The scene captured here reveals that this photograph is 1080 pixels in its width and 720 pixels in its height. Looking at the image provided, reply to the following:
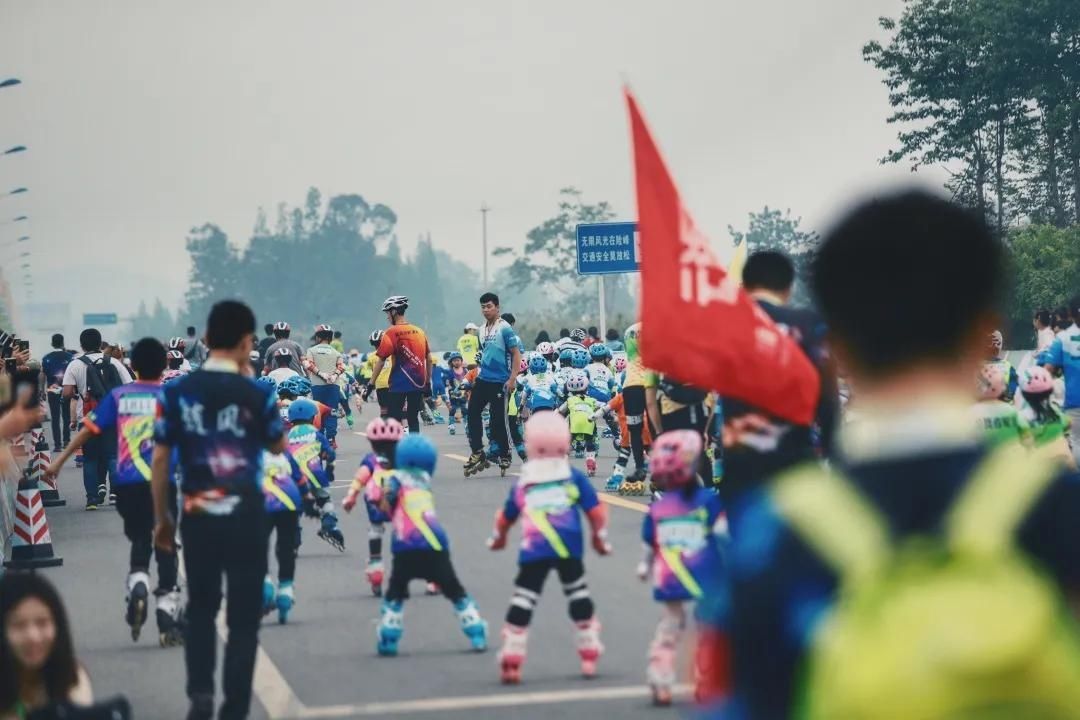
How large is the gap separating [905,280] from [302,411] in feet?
39.4

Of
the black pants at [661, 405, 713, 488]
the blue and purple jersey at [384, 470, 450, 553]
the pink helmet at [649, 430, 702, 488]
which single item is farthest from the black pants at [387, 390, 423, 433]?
the pink helmet at [649, 430, 702, 488]

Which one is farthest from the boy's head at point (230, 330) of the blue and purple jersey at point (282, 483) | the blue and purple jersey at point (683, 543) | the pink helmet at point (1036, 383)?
the pink helmet at point (1036, 383)

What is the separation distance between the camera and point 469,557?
50.7 feet

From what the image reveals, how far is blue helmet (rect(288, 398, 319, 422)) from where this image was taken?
14469mm

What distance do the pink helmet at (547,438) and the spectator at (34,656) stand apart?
3546 mm

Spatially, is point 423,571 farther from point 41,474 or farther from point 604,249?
point 604,249

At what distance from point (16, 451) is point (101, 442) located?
12.0ft

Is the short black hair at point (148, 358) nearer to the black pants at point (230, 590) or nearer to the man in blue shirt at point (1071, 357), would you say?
the black pants at point (230, 590)

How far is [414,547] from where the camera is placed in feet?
34.6

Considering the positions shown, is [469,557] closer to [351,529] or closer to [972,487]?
[351,529]

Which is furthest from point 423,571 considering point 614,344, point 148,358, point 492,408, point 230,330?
point 614,344

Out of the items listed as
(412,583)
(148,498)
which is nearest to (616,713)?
(148,498)

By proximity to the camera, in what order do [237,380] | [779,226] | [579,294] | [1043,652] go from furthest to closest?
[579,294] → [779,226] → [237,380] → [1043,652]

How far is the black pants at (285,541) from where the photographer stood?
12.2m
